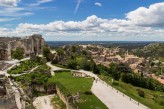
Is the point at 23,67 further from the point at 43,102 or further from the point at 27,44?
the point at 27,44

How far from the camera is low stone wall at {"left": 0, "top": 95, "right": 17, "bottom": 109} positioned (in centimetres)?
3212

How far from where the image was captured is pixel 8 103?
1289 inches

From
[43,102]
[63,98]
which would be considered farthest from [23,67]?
[63,98]

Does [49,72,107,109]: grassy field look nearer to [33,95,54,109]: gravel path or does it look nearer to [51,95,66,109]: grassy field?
[51,95,66,109]: grassy field

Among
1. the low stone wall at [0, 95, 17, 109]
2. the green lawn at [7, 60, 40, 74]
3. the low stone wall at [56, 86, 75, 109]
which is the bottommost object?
the low stone wall at [56, 86, 75, 109]

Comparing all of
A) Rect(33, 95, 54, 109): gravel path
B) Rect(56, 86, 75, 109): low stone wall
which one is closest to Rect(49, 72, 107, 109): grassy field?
Rect(56, 86, 75, 109): low stone wall

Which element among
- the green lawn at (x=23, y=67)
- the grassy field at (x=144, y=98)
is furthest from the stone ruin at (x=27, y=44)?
the grassy field at (x=144, y=98)

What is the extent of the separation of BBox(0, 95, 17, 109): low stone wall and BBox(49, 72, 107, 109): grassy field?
11683mm

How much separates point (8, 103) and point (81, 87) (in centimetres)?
2238

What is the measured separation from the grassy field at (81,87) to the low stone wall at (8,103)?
11.7 meters

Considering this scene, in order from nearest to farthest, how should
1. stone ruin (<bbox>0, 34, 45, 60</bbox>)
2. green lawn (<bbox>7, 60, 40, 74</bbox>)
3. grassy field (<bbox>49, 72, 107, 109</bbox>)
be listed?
grassy field (<bbox>49, 72, 107, 109</bbox>) < green lawn (<bbox>7, 60, 40, 74</bbox>) < stone ruin (<bbox>0, 34, 45, 60</bbox>)

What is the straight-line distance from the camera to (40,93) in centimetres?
5331

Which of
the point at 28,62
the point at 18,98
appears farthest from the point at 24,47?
the point at 18,98

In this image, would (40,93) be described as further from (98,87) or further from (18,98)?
(18,98)
